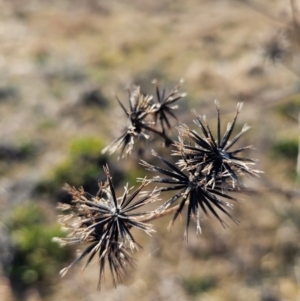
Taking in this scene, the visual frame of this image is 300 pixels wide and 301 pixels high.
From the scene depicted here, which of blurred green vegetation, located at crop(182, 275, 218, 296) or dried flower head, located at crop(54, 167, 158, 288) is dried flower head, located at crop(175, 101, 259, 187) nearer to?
dried flower head, located at crop(54, 167, 158, 288)

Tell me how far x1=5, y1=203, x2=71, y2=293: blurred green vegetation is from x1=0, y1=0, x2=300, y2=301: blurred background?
1 centimetres

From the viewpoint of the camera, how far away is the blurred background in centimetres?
570

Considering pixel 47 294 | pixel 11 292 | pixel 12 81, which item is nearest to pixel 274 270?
pixel 47 294

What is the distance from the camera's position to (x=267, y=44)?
637 cm

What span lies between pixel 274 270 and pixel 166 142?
355 centimetres

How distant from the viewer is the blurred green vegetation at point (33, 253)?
5.75 m

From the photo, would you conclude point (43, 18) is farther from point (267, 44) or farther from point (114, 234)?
point (114, 234)

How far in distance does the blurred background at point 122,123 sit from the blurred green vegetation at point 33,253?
0.04 ft

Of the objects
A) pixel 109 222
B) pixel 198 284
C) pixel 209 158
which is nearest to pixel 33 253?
pixel 198 284

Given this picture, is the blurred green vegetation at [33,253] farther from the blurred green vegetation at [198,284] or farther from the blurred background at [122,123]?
the blurred green vegetation at [198,284]

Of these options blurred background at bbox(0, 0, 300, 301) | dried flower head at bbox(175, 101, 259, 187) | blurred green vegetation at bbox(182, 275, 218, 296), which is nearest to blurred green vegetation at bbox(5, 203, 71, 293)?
blurred background at bbox(0, 0, 300, 301)

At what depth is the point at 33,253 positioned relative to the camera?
5945mm

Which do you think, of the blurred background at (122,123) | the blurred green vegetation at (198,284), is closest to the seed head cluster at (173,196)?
the blurred background at (122,123)

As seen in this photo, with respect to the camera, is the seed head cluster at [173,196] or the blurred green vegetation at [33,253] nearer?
the seed head cluster at [173,196]
